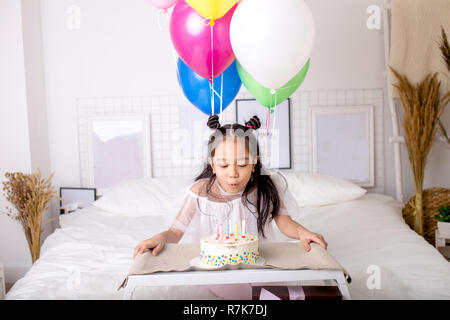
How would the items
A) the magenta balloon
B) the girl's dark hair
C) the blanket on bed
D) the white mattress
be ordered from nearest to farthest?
the blanket on bed, the white mattress, the girl's dark hair, the magenta balloon

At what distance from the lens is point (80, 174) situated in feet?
10.5

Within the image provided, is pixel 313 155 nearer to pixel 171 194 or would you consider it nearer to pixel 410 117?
pixel 410 117

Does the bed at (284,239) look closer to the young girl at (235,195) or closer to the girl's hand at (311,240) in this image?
the young girl at (235,195)

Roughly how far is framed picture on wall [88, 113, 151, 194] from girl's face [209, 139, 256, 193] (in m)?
1.79

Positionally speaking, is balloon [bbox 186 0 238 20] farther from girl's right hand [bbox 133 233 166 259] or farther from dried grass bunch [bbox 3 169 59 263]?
dried grass bunch [bbox 3 169 59 263]

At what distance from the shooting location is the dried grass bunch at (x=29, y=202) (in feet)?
8.73

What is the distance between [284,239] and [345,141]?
1.31 meters

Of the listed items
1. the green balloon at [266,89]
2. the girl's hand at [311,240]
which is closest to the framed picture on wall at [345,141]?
the green balloon at [266,89]

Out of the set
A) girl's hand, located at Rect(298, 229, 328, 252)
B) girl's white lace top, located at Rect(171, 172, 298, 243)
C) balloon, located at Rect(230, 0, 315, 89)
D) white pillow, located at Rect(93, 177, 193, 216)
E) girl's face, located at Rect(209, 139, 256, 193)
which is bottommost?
white pillow, located at Rect(93, 177, 193, 216)

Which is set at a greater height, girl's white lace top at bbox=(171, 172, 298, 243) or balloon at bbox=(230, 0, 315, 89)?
balloon at bbox=(230, 0, 315, 89)

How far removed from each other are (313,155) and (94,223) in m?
1.62

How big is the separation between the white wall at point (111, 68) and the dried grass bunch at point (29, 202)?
21 centimetres

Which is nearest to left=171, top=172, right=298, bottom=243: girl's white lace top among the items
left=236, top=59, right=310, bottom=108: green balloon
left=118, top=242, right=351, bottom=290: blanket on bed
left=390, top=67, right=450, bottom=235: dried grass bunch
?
left=118, top=242, right=351, bottom=290: blanket on bed

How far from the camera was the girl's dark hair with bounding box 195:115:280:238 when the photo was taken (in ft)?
4.79
